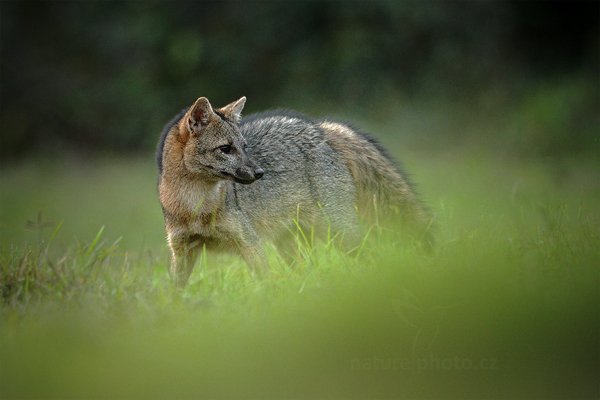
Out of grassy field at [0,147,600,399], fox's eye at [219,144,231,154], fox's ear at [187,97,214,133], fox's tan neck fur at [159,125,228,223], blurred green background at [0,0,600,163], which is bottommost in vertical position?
grassy field at [0,147,600,399]

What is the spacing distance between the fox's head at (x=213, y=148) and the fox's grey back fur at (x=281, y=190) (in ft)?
0.06

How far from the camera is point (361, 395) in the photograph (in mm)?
4402

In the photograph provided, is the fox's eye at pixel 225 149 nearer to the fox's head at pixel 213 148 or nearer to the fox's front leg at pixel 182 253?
the fox's head at pixel 213 148

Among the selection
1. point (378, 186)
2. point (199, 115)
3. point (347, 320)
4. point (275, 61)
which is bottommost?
point (347, 320)

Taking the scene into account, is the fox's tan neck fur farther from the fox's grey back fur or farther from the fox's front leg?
the fox's front leg

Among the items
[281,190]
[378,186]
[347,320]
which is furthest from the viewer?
[378,186]

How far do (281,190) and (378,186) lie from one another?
92 cm

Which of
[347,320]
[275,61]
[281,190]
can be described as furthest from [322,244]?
[275,61]

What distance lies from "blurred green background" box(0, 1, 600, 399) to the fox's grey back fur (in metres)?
0.33

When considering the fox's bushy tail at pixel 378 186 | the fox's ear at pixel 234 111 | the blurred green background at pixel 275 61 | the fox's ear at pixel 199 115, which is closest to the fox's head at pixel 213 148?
the fox's ear at pixel 199 115

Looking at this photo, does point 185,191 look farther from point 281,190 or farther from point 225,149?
point 281,190

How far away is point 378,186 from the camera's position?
8375 mm

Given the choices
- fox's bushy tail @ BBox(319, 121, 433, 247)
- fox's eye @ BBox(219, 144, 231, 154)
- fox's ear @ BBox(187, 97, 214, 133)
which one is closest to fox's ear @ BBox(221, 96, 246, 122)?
fox's ear @ BBox(187, 97, 214, 133)

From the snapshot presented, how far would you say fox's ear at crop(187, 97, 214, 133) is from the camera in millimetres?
7414
